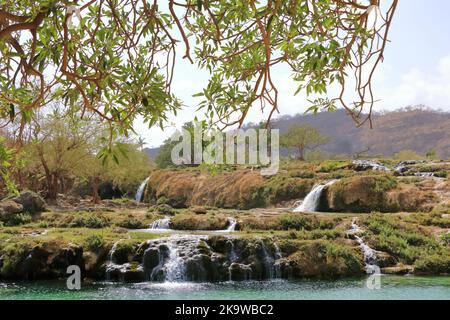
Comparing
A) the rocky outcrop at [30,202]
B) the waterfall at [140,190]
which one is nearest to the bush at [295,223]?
the rocky outcrop at [30,202]

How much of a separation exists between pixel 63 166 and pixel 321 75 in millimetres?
25006

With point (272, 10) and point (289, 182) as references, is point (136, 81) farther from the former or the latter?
point (289, 182)

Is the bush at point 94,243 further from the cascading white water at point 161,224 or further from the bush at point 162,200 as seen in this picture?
the bush at point 162,200

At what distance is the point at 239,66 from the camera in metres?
4.77

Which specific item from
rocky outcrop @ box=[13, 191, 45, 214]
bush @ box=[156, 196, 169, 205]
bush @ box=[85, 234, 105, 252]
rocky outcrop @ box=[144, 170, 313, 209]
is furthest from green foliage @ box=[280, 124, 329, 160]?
bush @ box=[85, 234, 105, 252]

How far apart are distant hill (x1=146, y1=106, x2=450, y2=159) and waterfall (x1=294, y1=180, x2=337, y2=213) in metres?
79.8

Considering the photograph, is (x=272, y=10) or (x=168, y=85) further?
(x=168, y=85)

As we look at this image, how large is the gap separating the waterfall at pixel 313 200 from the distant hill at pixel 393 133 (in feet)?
262

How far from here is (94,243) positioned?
551 inches

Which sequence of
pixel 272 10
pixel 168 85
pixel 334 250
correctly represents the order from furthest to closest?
pixel 334 250, pixel 168 85, pixel 272 10

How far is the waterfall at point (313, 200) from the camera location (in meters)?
23.2

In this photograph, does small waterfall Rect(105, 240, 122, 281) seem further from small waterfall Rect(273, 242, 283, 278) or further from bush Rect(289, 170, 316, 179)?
bush Rect(289, 170, 316, 179)

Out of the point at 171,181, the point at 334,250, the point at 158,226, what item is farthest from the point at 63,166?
the point at 334,250

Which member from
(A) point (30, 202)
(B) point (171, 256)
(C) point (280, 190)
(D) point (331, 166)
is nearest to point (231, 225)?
(B) point (171, 256)
